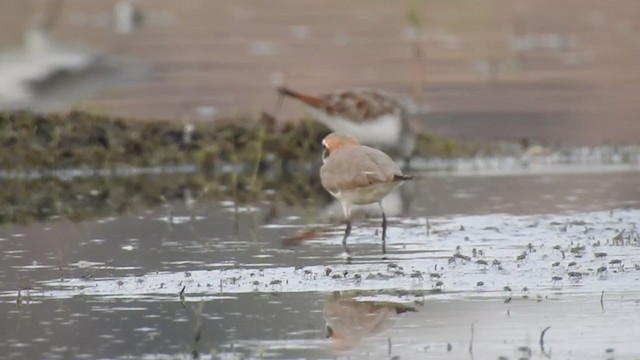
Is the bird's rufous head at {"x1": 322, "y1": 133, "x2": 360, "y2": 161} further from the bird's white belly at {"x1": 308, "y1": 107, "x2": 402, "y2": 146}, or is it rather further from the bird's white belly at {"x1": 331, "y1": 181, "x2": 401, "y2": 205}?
the bird's white belly at {"x1": 308, "y1": 107, "x2": 402, "y2": 146}

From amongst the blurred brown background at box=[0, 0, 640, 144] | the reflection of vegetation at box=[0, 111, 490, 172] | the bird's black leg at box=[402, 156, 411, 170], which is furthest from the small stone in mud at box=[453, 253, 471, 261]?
the blurred brown background at box=[0, 0, 640, 144]

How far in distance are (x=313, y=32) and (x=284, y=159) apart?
11.7m

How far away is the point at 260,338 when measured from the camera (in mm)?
6965

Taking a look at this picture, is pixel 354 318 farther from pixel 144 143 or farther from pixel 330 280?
pixel 144 143

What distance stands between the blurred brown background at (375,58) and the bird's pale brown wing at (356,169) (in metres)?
4.81

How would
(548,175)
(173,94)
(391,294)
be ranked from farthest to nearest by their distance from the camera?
(173,94)
(548,175)
(391,294)

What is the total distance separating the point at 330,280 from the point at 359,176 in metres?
1.36

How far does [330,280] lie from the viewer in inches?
327

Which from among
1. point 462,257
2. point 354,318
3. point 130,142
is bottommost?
point 354,318

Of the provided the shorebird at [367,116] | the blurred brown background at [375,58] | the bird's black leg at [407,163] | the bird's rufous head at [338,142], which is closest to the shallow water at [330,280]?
the bird's rufous head at [338,142]

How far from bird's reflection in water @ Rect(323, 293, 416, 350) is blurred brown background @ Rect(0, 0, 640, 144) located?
280 inches

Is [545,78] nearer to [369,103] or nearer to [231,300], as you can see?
[369,103]

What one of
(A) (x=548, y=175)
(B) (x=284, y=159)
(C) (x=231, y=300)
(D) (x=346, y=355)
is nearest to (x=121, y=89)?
(B) (x=284, y=159)

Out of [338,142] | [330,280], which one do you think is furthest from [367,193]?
[330,280]
